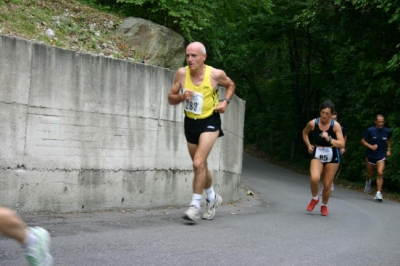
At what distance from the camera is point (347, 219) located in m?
9.35

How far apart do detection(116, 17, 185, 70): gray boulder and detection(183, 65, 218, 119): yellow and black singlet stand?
14.4ft

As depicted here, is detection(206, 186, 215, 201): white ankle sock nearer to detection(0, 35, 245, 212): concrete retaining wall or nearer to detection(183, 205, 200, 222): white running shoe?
detection(183, 205, 200, 222): white running shoe

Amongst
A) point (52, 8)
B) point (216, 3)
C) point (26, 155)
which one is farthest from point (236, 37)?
point (26, 155)

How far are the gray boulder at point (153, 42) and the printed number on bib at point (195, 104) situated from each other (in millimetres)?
4385

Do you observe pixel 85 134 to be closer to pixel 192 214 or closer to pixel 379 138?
pixel 192 214

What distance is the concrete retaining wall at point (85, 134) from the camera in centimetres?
655

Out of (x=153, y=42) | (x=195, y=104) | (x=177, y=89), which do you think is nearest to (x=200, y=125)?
(x=195, y=104)

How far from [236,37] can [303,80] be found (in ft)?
20.9

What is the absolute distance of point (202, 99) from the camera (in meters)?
7.04

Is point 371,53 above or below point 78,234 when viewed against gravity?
above

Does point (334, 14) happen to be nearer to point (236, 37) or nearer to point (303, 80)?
point (236, 37)

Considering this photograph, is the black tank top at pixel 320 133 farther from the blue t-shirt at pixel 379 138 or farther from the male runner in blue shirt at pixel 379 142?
the blue t-shirt at pixel 379 138

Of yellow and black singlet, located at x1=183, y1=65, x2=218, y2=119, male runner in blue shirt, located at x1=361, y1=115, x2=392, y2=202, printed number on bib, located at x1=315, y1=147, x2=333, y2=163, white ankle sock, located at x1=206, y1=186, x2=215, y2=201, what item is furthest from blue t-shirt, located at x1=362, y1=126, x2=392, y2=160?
yellow and black singlet, located at x1=183, y1=65, x2=218, y2=119

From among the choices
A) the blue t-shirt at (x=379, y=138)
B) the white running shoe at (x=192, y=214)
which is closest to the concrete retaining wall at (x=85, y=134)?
the white running shoe at (x=192, y=214)
